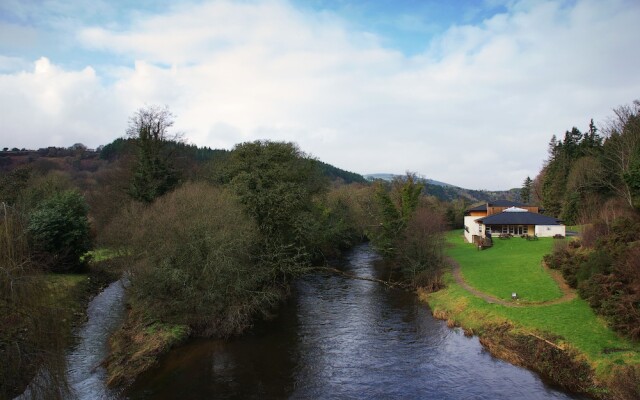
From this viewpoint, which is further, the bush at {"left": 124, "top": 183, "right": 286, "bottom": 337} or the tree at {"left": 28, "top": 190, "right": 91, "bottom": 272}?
the tree at {"left": 28, "top": 190, "right": 91, "bottom": 272}

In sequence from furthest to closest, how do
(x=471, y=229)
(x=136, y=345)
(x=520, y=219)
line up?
(x=471, y=229) < (x=520, y=219) < (x=136, y=345)

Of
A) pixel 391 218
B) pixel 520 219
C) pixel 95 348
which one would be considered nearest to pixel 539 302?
pixel 391 218

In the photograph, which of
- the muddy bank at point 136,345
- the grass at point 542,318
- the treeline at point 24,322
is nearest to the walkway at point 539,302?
the grass at point 542,318

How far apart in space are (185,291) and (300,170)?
17470mm

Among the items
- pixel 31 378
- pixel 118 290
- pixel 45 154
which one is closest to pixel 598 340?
pixel 31 378

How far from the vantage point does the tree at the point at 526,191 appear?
11950 cm

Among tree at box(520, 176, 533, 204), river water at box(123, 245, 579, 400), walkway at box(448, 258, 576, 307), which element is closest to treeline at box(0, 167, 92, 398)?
river water at box(123, 245, 579, 400)

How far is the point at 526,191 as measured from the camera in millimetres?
119750

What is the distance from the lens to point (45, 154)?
14062 cm

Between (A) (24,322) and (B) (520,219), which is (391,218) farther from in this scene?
(A) (24,322)

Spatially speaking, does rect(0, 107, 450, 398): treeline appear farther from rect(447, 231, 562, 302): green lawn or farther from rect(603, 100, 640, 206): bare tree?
rect(603, 100, 640, 206): bare tree

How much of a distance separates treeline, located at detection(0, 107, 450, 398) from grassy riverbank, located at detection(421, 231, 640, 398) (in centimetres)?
606

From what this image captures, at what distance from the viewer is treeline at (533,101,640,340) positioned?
70.1ft

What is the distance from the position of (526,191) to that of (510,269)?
94.4 metres
